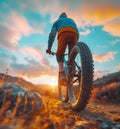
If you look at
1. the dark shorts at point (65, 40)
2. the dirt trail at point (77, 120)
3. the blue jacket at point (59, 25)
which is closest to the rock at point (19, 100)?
the dirt trail at point (77, 120)


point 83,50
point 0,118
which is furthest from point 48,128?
point 83,50

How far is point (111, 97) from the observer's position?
38.6 ft

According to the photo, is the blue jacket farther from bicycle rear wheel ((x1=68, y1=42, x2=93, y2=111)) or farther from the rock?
the rock

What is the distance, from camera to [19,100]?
405 centimetres

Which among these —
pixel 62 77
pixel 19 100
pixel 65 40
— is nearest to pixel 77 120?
pixel 19 100

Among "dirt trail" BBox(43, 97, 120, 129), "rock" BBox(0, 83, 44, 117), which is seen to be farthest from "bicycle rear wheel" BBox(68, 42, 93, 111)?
"rock" BBox(0, 83, 44, 117)

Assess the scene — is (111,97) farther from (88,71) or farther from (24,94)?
(24,94)

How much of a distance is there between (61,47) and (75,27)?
82cm

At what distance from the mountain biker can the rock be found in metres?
3.76

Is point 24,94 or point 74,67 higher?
point 74,67

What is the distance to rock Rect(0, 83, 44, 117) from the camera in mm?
3991

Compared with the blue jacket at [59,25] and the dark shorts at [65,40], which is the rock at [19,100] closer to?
the dark shorts at [65,40]

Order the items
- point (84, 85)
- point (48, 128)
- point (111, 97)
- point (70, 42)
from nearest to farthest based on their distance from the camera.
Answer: point (48, 128), point (84, 85), point (70, 42), point (111, 97)

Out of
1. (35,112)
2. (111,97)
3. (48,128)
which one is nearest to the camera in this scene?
(48,128)
